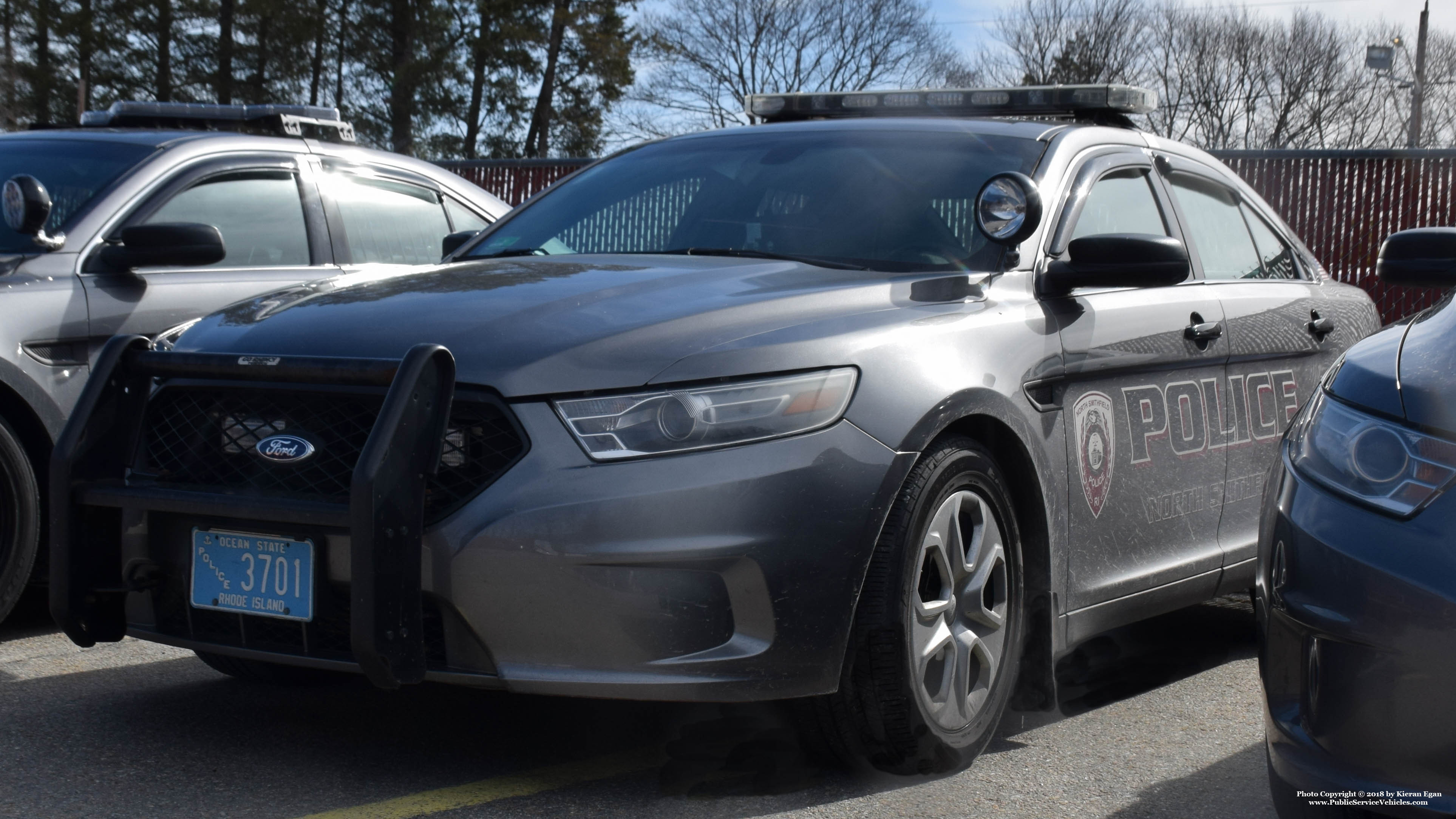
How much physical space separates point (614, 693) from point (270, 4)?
31.8 meters

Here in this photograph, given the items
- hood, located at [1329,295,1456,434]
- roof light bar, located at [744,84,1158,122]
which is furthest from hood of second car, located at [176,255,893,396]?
roof light bar, located at [744,84,1158,122]

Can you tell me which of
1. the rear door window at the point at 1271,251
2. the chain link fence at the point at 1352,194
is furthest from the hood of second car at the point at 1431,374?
the chain link fence at the point at 1352,194

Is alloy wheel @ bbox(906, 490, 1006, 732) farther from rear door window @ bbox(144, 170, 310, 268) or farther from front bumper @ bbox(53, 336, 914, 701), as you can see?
rear door window @ bbox(144, 170, 310, 268)

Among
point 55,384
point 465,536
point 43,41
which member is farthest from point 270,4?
point 465,536

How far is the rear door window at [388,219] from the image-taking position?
5906mm

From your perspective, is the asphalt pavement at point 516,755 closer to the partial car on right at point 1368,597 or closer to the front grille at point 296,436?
the front grille at point 296,436

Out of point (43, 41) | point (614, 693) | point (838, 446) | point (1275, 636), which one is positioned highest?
point (43, 41)

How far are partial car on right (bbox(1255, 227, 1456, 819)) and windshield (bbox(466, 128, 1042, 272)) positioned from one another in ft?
4.60

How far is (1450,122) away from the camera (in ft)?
146

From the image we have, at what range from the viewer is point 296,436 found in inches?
123

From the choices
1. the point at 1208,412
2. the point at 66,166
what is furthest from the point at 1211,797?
the point at 66,166

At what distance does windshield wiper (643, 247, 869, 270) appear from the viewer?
12.5 feet

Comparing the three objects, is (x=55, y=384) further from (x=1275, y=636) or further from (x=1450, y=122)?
(x=1450, y=122)

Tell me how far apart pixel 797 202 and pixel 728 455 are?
140 cm
